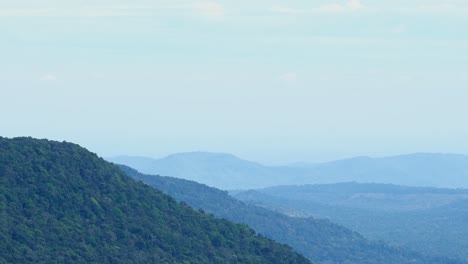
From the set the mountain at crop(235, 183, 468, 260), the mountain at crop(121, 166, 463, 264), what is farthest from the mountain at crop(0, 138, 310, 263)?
the mountain at crop(235, 183, 468, 260)

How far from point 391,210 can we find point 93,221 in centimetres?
11386

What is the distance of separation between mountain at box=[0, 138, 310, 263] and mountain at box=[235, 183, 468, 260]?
52.9 metres

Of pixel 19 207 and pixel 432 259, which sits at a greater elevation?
pixel 19 207

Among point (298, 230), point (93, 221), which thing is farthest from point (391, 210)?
point (93, 221)

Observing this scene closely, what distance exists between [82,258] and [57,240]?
1371 mm

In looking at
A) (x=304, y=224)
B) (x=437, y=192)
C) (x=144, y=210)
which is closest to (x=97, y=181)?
(x=144, y=210)

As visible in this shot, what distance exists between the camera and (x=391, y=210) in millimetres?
155000

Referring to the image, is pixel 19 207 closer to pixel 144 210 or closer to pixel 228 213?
pixel 144 210

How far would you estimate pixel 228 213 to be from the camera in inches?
3602

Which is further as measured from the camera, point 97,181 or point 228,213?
point 228,213

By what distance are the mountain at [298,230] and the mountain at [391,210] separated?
842 cm

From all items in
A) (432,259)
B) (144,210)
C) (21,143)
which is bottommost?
(432,259)

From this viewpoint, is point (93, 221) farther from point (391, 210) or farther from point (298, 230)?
point (391, 210)

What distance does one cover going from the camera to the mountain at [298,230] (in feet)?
293
